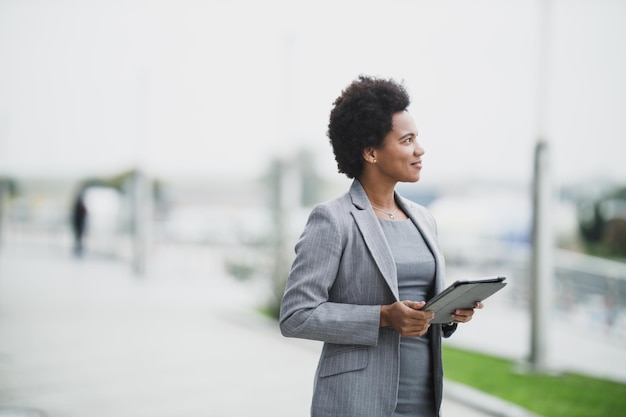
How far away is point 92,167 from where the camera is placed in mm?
30484

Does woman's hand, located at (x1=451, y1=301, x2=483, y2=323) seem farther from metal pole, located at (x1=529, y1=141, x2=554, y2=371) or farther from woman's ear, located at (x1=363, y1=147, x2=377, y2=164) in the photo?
metal pole, located at (x1=529, y1=141, x2=554, y2=371)

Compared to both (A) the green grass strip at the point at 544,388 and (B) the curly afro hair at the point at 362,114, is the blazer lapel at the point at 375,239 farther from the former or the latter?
(A) the green grass strip at the point at 544,388

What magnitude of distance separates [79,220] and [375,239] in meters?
18.6

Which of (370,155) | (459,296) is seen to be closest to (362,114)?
(370,155)

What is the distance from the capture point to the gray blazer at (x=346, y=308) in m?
2.07

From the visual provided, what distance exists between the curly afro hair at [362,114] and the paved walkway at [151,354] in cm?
364

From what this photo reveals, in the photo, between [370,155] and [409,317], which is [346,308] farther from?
[370,155]

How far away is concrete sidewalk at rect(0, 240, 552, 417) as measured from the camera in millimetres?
5586

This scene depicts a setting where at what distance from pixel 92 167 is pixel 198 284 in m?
17.4

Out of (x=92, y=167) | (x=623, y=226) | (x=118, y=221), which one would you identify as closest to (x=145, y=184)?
(x=118, y=221)

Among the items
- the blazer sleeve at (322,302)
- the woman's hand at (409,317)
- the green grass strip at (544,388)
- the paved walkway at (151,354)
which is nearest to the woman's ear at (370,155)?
the blazer sleeve at (322,302)

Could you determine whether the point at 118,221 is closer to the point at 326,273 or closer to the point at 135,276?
the point at 135,276

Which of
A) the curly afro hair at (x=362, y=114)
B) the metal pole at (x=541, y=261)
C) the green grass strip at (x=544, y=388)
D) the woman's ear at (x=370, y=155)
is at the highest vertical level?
the curly afro hair at (x=362, y=114)

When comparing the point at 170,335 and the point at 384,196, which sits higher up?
the point at 384,196
